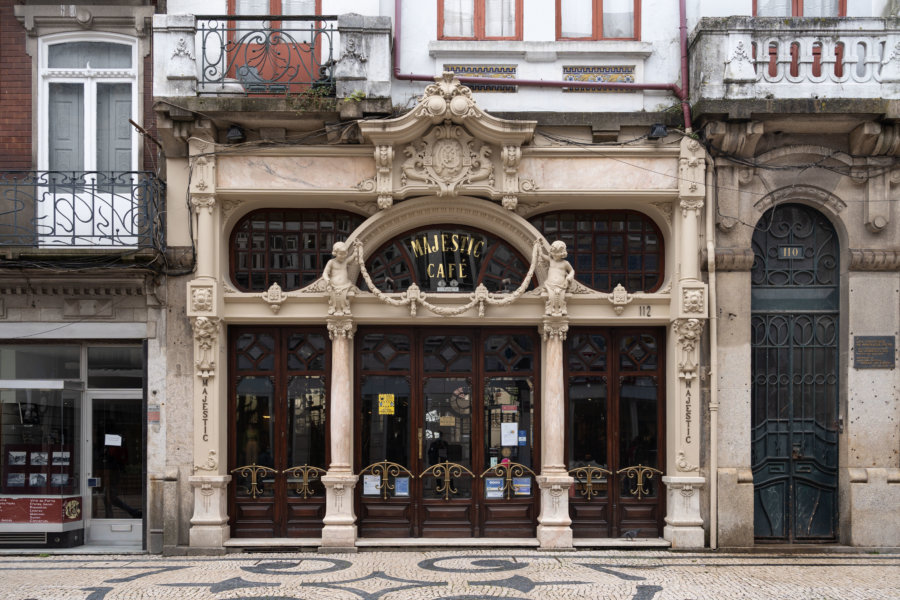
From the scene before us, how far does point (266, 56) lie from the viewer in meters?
12.5

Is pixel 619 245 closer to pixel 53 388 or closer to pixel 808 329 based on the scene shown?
pixel 808 329

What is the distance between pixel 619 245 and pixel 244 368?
5.17m

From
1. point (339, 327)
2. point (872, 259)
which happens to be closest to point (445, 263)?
point (339, 327)

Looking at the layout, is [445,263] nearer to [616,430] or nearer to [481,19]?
[616,430]

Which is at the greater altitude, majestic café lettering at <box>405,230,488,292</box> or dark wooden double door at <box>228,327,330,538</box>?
majestic café lettering at <box>405,230,488,292</box>

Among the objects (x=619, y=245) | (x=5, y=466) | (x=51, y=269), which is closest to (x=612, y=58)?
(x=619, y=245)

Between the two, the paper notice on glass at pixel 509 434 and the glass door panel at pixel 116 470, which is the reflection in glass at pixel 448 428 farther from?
the glass door panel at pixel 116 470

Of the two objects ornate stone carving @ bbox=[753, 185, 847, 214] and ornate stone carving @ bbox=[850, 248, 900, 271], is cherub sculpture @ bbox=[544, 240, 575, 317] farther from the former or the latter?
ornate stone carving @ bbox=[850, 248, 900, 271]

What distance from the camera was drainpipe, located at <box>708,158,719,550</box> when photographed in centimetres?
1223

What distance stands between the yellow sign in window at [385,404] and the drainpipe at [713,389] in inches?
159

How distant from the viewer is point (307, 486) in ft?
41.8

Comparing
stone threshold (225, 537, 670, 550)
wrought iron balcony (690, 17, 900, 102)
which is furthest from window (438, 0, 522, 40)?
stone threshold (225, 537, 670, 550)

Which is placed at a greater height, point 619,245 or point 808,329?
point 619,245

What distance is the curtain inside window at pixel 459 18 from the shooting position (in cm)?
1296
